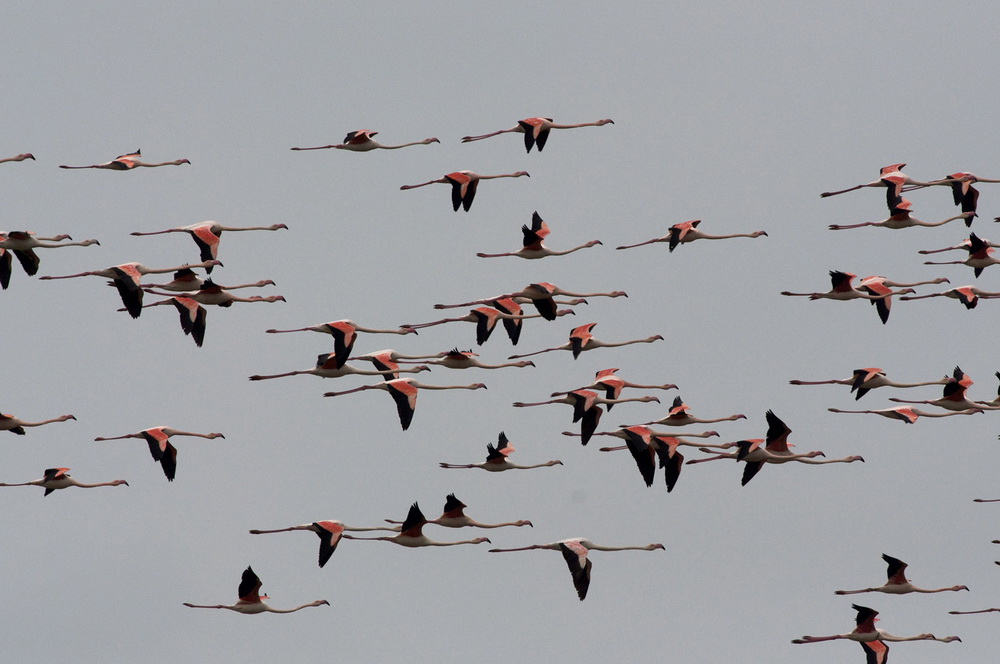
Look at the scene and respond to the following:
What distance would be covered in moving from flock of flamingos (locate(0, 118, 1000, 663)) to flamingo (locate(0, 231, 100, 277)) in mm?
32

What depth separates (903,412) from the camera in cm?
5006

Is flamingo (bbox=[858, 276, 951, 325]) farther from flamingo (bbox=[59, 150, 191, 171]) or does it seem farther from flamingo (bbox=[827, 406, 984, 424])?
flamingo (bbox=[59, 150, 191, 171])

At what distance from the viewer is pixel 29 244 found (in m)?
48.8

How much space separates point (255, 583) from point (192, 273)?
7.12m

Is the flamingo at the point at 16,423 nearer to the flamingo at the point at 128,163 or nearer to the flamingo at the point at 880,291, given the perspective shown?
the flamingo at the point at 128,163

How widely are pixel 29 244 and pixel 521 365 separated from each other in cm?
1175

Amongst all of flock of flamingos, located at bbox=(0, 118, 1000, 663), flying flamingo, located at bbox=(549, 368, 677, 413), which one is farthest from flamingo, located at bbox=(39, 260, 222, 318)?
flying flamingo, located at bbox=(549, 368, 677, 413)

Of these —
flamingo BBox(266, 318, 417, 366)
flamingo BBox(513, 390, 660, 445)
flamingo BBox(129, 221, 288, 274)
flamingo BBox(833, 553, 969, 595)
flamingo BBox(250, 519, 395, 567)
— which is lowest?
flamingo BBox(833, 553, 969, 595)

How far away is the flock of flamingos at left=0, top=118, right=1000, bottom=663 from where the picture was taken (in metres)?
46.4

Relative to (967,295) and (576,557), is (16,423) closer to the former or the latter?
(576,557)

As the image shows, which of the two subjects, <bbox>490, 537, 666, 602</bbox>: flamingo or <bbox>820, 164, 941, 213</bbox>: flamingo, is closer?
→ <bbox>490, 537, 666, 602</bbox>: flamingo

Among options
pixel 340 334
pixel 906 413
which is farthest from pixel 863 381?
pixel 340 334

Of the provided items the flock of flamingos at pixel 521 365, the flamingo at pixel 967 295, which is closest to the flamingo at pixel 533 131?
the flock of flamingos at pixel 521 365

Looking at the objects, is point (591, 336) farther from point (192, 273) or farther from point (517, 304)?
point (192, 273)
